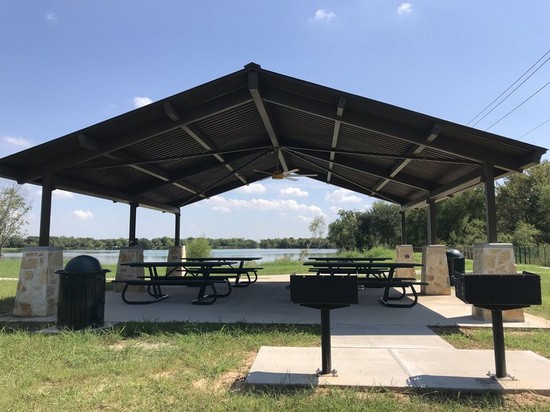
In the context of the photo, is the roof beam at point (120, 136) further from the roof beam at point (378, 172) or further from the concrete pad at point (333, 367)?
the roof beam at point (378, 172)

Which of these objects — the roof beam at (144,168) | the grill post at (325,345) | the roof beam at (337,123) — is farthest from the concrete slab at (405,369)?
the roof beam at (144,168)

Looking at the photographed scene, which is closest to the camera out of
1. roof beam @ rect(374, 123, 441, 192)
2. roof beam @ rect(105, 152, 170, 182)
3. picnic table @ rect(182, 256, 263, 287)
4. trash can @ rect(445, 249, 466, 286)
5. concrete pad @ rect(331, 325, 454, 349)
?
concrete pad @ rect(331, 325, 454, 349)

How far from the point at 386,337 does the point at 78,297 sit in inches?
167

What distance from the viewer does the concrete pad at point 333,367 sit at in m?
3.69

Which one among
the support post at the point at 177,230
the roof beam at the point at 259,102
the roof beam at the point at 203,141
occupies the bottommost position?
the support post at the point at 177,230

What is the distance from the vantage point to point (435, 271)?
10656 mm

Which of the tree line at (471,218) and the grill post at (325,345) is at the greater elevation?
the tree line at (471,218)

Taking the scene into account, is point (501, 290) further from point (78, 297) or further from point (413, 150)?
point (78, 297)

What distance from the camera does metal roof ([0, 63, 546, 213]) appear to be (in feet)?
21.7

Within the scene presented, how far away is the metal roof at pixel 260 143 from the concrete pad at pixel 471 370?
321 centimetres

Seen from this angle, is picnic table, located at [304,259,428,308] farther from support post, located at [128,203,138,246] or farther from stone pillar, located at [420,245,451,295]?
support post, located at [128,203,138,246]

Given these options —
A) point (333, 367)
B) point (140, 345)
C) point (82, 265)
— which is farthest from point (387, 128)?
point (82, 265)

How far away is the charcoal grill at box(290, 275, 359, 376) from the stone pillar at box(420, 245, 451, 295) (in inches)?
294

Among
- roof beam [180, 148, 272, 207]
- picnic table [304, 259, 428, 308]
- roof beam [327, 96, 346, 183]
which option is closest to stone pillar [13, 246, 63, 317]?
picnic table [304, 259, 428, 308]
